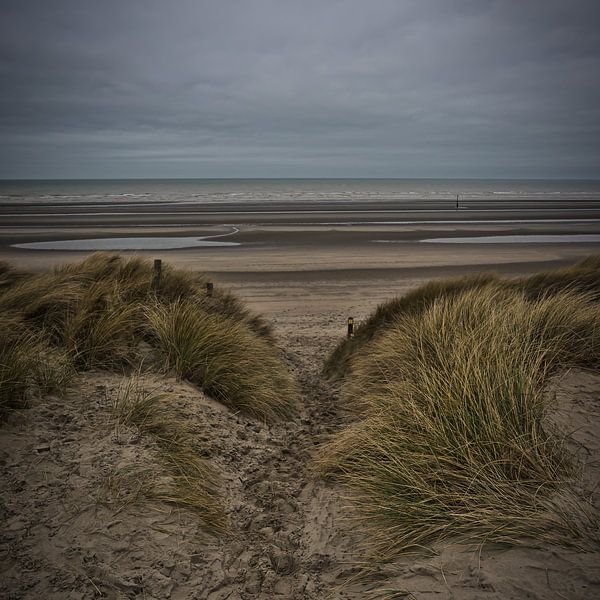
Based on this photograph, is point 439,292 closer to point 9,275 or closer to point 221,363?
point 221,363

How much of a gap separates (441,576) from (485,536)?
14.7 inches

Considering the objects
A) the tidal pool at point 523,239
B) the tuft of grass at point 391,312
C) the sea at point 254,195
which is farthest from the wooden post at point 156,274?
the sea at point 254,195

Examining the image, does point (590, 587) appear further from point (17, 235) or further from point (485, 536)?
point (17, 235)

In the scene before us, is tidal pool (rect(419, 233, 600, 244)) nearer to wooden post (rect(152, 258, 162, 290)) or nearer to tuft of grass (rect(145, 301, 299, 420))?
wooden post (rect(152, 258, 162, 290))

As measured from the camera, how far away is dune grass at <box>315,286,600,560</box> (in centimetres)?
291

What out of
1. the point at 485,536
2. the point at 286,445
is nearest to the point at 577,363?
the point at 485,536

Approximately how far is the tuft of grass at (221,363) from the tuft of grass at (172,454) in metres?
0.84

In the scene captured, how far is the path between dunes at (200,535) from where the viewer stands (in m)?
2.61

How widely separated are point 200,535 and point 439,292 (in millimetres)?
5950

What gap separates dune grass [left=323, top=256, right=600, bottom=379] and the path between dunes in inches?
115

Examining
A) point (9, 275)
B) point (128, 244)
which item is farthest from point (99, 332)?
point (128, 244)

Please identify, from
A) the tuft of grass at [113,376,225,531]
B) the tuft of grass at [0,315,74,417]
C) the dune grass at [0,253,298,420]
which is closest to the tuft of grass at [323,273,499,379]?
the dune grass at [0,253,298,420]

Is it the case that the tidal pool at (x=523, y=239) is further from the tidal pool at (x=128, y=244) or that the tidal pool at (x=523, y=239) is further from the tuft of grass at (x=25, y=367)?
the tuft of grass at (x=25, y=367)

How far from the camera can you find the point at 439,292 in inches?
315
